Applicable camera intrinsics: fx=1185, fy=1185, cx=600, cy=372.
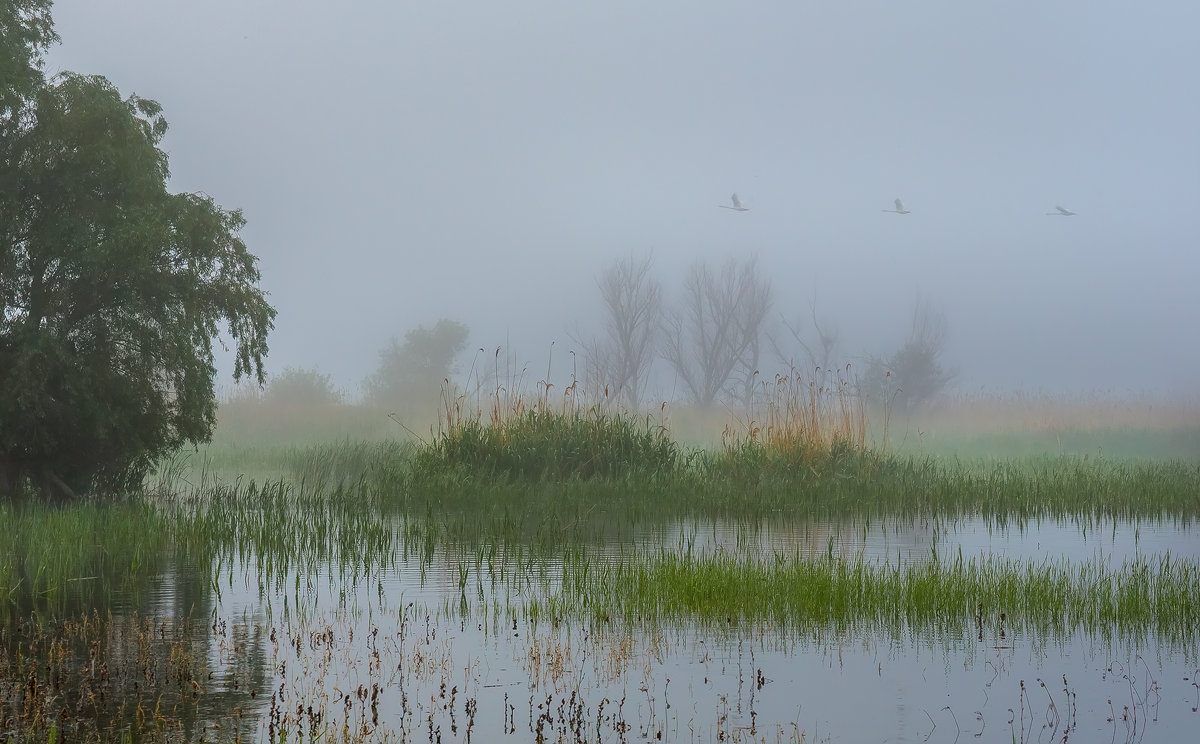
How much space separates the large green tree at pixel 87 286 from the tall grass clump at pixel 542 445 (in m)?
4.38

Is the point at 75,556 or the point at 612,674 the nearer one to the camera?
the point at 612,674

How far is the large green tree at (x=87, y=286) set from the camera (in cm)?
1791

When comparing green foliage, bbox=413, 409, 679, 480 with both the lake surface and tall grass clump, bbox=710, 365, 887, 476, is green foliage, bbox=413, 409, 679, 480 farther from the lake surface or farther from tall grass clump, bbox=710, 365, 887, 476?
the lake surface

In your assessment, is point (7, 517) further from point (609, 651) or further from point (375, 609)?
point (609, 651)

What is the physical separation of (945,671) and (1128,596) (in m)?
2.38

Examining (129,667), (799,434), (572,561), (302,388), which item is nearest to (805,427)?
(799,434)

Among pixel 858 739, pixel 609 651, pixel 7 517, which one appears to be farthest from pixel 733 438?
pixel 858 739

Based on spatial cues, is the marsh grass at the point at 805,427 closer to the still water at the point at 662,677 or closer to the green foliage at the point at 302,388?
the still water at the point at 662,677

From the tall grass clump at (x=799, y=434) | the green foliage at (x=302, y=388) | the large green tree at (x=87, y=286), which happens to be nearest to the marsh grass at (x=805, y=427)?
the tall grass clump at (x=799, y=434)

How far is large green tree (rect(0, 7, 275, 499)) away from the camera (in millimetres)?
17906

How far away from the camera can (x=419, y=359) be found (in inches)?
2761

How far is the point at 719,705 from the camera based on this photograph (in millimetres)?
6191

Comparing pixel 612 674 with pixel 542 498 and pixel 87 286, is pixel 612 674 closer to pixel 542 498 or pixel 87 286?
pixel 542 498

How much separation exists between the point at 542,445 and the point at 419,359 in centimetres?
4988
